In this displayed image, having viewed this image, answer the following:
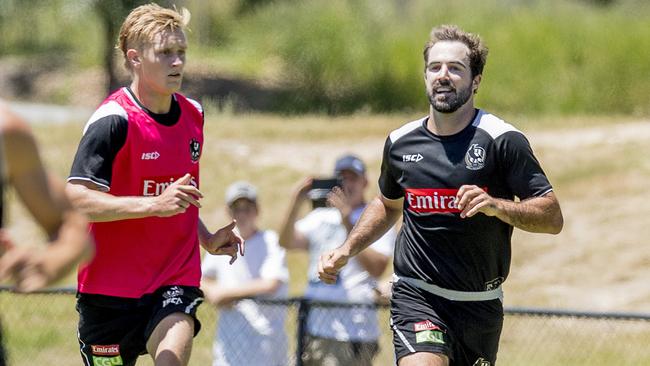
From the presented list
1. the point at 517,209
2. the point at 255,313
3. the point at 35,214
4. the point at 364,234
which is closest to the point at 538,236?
the point at 255,313

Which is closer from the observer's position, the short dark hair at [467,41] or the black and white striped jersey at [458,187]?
the black and white striped jersey at [458,187]

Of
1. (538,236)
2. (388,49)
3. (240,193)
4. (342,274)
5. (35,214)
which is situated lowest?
(388,49)

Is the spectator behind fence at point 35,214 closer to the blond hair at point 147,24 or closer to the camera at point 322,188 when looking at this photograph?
the blond hair at point 147,24

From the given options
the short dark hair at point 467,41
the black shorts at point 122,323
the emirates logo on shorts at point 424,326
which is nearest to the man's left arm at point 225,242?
the black shorts at point 122,323

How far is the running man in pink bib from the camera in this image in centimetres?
621

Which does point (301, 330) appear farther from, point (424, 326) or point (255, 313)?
point (424, 326)

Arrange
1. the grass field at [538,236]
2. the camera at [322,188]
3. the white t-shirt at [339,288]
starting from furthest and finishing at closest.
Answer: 1. the grass field at [538,236]
2. the white t-shirt at [339,288]
3. the camera at [322,188]

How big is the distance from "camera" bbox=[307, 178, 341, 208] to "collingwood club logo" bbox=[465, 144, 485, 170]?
7.66ft

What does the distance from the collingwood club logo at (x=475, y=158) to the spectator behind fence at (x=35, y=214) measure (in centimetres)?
263

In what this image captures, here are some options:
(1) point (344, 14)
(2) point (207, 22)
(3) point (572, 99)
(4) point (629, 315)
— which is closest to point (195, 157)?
(4) point (629, 315)

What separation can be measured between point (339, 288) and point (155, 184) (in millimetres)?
2915

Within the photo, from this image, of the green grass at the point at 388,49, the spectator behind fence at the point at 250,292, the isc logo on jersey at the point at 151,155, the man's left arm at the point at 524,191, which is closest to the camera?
the man's left arm at the point at 524,191

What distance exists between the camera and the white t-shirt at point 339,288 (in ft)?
28.3

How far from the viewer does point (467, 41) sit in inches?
249
